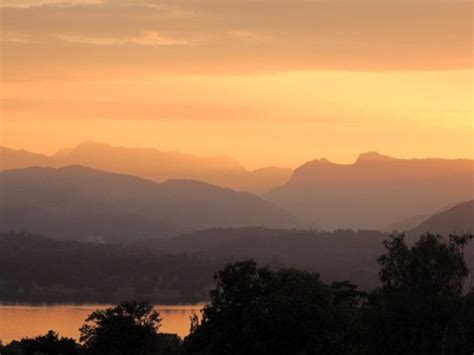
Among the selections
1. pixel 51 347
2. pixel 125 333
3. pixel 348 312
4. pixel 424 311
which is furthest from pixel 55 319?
pixel 424 311

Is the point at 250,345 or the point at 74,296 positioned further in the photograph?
the point at 74,296

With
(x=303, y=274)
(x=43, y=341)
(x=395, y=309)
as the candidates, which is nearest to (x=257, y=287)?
(x=303, y=274)

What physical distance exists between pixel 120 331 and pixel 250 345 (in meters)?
11.8

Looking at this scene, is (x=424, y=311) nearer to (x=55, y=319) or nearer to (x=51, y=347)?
(x=51, y=347)

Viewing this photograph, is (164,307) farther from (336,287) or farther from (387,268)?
(387,268)

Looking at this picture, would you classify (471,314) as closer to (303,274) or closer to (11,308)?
(303,274)

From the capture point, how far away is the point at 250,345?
56188mm

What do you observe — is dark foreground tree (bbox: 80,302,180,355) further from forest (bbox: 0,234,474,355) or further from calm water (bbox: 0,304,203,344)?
calm water (bbox: 0,304,203,344)

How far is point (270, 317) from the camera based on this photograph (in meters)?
55.7

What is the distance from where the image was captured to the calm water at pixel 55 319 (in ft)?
361

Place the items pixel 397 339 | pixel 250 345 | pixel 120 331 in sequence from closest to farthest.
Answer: pixel 397 339, pixel 250 345, pixel 120 331

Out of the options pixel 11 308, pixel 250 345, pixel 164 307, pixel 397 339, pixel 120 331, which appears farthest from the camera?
pixel 164 307

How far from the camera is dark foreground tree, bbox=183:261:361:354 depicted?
182 feet

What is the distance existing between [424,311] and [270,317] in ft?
29.3
